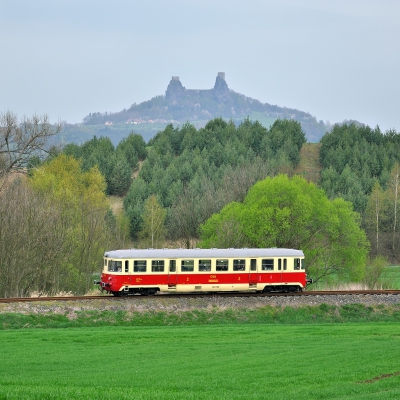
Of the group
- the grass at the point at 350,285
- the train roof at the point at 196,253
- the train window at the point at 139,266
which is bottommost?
the grass at the point at 350,285

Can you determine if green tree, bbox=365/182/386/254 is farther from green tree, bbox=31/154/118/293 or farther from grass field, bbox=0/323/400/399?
grass field, bbox=0/323/400/399

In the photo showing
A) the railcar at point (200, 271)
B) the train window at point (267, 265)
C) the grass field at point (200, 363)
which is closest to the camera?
the grass field at point (200, 363)

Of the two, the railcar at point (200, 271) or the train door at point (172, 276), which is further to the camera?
the train door at point (172, 276)

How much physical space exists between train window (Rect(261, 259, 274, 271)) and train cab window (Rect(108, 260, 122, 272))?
8.58m

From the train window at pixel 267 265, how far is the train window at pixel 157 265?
20.3ft

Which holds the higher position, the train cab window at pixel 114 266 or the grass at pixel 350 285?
the train cab window at pixel 114 266

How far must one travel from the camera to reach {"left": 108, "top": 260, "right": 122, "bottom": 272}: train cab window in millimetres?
44031

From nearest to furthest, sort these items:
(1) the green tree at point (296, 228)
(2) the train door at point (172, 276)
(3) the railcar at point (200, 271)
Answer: (3) the railcar at point (200, 271)
(2) the train door at point (172, 276)
(1) the green tree at point (296, 228)

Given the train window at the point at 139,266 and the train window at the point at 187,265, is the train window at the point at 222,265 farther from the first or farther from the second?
the train window at the point at 139,266

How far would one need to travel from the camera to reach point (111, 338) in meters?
33.2

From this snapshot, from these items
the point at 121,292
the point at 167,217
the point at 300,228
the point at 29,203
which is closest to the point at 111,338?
the point at 121,292

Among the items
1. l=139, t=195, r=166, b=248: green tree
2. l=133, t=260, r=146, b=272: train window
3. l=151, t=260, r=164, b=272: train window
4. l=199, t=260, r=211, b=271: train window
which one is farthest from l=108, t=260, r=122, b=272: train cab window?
l=139, t=195, r=166, b=248: green tree

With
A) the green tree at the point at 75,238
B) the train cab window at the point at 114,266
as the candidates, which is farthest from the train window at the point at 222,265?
the green tree at the point at 75,238

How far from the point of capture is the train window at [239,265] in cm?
4628
